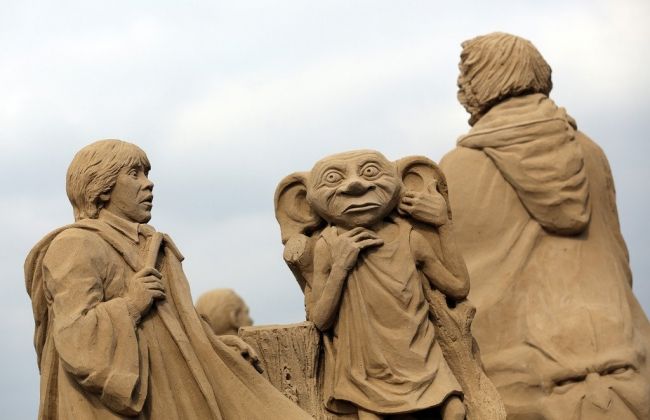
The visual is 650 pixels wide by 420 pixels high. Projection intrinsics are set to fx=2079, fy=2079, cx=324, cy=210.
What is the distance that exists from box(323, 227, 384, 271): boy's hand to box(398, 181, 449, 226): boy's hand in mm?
272

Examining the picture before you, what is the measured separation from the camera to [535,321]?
1377cm

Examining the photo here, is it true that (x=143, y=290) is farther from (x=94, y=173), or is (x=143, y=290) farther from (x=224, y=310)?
(x=224, y=310)

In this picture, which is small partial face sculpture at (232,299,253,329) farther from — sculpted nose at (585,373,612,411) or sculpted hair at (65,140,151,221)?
sculpted hair at (65,140,151,221)

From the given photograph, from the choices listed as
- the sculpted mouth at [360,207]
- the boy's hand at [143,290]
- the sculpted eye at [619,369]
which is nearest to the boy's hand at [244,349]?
the boy's hand at [143,290]

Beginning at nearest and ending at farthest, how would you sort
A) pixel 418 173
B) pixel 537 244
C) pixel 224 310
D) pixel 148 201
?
1. pixel 148 201
2. pixel 418 173
3. pixel 537 244
4. pixel 224 310

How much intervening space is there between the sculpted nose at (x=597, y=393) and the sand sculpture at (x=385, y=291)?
5.82 feet

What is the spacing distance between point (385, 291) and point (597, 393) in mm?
2430

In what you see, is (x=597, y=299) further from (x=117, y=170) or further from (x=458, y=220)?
(x=117, y=170)

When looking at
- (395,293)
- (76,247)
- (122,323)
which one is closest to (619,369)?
(395,293)

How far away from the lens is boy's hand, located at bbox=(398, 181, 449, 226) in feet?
38.3

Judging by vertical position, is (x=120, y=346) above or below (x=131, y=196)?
below

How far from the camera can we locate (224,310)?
707 inches

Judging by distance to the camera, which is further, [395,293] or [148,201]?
[395,293]

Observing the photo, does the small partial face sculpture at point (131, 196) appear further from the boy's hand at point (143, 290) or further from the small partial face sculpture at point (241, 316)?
the small partial face sculpture at point (241, 316)
